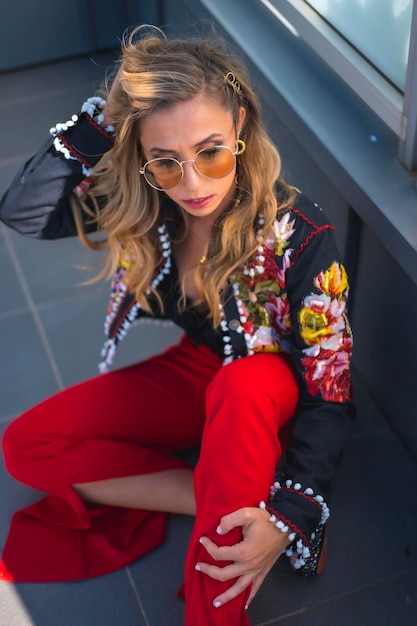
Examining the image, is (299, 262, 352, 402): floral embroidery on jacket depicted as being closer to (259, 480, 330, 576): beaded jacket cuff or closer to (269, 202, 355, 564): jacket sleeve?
→ (269, 202, 355, 564): jacket sleeve

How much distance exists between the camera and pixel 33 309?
2822 mm

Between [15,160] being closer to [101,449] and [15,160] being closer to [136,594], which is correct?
[101,449]

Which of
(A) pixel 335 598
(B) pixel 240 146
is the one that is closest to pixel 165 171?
(B) pixel 240 146

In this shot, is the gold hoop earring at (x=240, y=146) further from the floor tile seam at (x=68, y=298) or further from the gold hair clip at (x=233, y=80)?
the floor tile seam at (x=68, y=298)

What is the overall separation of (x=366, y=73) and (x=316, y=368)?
0.77 meters

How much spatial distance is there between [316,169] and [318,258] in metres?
0.57

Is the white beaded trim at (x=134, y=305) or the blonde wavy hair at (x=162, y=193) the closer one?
the blonde wavy hair at (x=162, y=193)

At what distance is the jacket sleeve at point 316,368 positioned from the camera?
1.82 meters

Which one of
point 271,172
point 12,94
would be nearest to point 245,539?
point 271,172

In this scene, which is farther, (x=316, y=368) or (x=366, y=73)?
(x=366, y=73)

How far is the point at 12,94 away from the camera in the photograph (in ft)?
12.5

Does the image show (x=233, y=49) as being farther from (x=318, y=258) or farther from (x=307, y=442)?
(x=307, y=442)

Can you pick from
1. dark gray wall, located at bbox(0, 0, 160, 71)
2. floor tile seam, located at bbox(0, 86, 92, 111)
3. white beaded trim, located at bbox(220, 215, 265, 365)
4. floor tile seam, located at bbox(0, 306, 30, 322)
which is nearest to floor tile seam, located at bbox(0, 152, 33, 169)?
floor tile seam, located at bbox(0, 86, 92, 111)

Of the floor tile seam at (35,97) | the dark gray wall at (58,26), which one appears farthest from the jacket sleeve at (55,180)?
the dark gray wall at (58,26)
